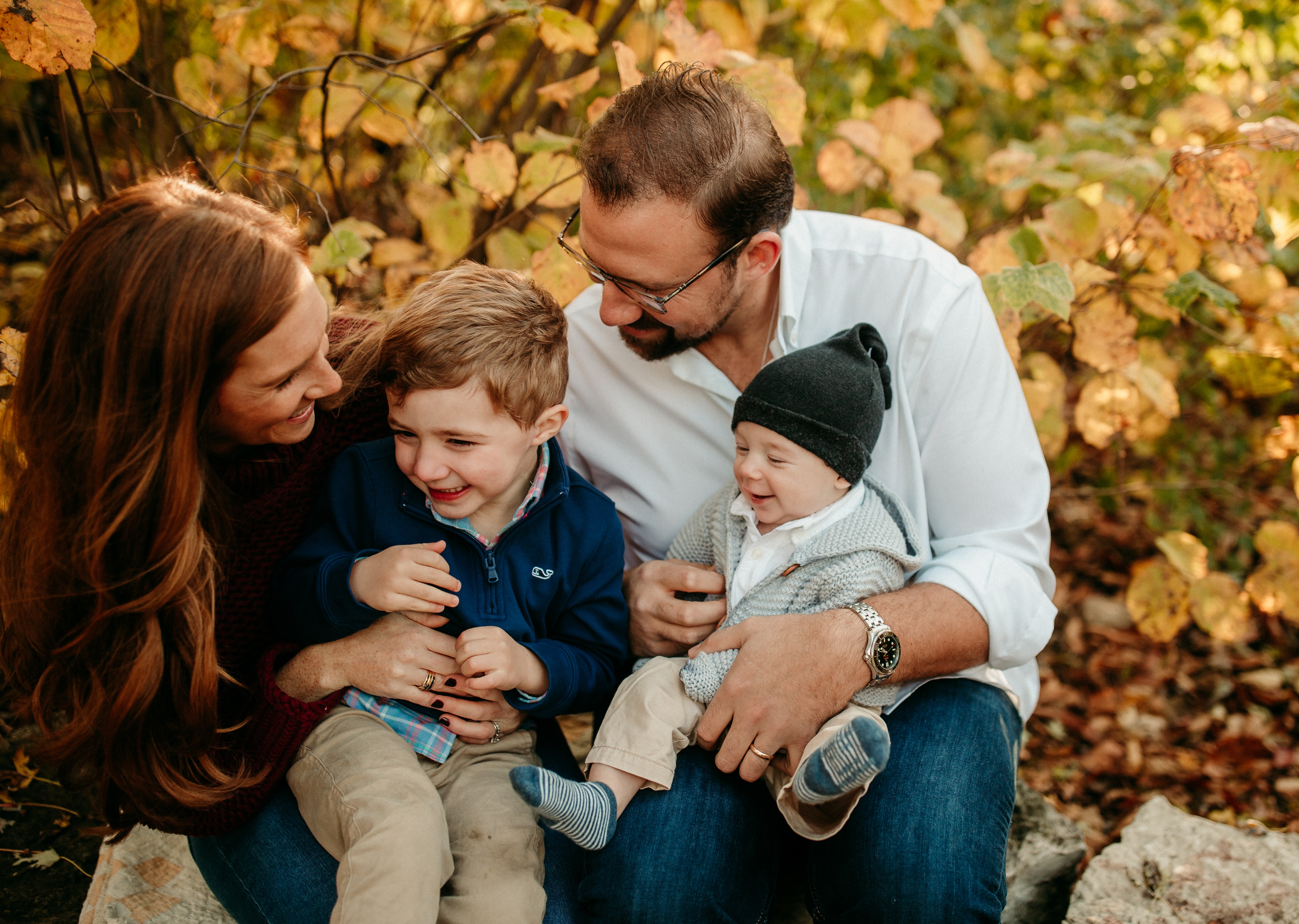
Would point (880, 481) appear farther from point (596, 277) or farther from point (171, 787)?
point (171, 787)

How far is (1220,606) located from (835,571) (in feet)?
5.59

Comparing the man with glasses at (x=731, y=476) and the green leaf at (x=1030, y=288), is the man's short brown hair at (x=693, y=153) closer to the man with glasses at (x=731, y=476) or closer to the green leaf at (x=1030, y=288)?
the man with glasses at (x=731, y=476)

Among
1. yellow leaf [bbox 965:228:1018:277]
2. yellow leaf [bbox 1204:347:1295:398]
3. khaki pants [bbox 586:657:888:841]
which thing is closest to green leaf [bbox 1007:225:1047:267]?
yellow leaf [bbox 965:228:1018:277]

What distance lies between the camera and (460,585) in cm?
169

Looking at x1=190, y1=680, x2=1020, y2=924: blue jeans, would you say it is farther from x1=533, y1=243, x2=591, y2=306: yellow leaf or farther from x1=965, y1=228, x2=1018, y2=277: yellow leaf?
x1=965, y1=228, x2=1018, y2=277: yellow leaf

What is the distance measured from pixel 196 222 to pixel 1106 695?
3.36 metres

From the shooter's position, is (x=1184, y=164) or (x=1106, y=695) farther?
(x=1106, y=695)

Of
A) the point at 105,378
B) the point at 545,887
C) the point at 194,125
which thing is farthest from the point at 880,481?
the point at 194,125

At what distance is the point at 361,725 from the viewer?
1724 mm

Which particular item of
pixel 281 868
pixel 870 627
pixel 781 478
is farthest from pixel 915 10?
pixel 281 868

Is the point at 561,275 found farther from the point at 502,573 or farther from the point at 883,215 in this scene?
the point at 883,215

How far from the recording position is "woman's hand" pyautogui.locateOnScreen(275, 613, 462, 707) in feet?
5.66

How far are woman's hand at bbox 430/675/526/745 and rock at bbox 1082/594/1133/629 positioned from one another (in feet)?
9.21

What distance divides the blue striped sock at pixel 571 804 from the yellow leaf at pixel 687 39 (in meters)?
1.84
